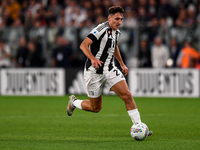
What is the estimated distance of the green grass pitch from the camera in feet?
19.5

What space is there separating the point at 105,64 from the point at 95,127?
1636 millimetres

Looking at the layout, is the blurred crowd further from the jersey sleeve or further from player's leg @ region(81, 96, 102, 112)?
the jersey sleeve

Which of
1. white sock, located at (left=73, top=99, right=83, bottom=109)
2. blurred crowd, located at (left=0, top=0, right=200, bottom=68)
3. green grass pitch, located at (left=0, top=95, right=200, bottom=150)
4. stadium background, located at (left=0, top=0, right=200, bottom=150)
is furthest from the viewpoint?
blurred crowd, located at (left=0, top=0, right=200, bottom=68)

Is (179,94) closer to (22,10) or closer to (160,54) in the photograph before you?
(160,54)

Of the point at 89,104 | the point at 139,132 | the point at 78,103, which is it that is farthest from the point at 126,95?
the point at 78,103

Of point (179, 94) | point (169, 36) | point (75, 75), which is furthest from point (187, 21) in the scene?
point (75, 75)

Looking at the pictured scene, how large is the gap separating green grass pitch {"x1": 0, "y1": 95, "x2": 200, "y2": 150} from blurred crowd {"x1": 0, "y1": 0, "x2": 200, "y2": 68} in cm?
234

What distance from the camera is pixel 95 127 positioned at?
7.95 meters

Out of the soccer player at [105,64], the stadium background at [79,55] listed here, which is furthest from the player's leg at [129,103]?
the stadium background at [79,55]

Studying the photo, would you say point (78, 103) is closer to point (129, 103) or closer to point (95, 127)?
point (95, 127)

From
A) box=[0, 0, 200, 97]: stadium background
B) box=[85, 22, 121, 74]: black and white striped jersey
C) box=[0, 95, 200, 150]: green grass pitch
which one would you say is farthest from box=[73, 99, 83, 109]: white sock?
box=[0, 0, 200, 97]: stadium background

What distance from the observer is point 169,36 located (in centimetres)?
1459

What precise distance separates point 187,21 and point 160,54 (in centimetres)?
176

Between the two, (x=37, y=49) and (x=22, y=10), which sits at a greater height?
(x=22, y=10)
